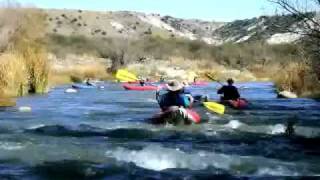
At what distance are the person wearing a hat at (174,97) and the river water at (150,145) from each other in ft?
2.60

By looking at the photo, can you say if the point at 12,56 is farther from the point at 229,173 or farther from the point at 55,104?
the point at 229,173

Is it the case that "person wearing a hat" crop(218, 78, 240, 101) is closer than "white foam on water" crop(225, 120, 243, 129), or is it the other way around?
"white foam on water" crop(225, 120, 243, 129)

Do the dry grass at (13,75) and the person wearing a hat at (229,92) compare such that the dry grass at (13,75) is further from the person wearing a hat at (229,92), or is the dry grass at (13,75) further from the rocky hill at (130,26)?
the rocky hill at (130,26)

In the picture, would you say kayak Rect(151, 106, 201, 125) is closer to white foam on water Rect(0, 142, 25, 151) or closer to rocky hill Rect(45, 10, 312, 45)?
white foam on water Rect(0, 142, 25, 151)

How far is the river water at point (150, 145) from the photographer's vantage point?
1416 cm

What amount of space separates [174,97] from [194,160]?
7207mm

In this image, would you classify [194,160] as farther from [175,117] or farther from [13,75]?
[13,75]

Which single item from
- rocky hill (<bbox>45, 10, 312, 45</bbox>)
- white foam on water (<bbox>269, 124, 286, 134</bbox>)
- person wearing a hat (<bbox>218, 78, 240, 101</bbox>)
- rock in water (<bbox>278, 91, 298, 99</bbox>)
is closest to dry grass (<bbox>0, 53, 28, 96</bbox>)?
person wearing a hat (<bbox>218, 78, 240, 101</bbox>)

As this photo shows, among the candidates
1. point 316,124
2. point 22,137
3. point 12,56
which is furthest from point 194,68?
point 22,137

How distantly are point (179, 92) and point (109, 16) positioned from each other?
14014 centimetres

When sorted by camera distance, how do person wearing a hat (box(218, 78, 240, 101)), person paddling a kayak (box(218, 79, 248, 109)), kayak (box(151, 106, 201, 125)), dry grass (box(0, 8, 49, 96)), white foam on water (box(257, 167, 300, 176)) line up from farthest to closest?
dry grass (box(0, 8, 49, 96)) < person paddling a kayak (box(218, 79, 248, 109)) < person wearing a hat (box(218, 78, 240, 101)) < kayak (box(151, 106, 201, 125)) < white foam on water (box(257, 167, 300, 176))

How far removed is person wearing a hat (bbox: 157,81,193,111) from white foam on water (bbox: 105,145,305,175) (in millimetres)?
5480

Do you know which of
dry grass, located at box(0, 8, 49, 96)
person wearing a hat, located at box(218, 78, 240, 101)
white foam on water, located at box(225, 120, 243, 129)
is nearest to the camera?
white foam on water, located at box(225, 120, 243, 129)

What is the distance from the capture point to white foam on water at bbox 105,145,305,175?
1441 cm
